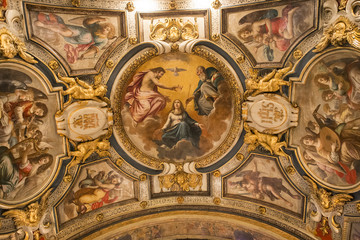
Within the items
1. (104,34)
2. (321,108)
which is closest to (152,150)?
(104,34)

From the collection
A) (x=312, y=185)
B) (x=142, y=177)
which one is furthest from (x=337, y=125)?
(x=142, y=177)

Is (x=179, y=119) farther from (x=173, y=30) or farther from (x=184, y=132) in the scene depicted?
(x=173, y=30)

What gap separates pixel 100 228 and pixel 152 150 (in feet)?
10.3

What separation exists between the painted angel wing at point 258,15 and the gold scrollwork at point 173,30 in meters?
1.47

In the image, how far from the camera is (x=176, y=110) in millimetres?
10547

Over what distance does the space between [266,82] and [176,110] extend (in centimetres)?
310

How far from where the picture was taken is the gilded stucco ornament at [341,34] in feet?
24.5

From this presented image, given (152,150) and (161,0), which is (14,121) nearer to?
(152,150)

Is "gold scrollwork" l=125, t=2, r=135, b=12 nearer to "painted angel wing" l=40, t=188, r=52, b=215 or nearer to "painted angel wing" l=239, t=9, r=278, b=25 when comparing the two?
"painted angel wing" l=239, t=9, r=278, b=25

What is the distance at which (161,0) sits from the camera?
924 cm

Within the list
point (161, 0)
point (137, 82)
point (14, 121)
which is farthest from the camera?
point (137, 82)

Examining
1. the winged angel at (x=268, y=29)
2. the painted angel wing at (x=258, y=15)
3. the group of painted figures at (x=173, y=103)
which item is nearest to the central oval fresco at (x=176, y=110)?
the group of painted figures at (x=173, y=103)

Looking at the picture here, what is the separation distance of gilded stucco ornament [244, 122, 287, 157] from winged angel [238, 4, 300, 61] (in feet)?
7.73

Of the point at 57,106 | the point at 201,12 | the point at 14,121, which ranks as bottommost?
the point at 14,121
